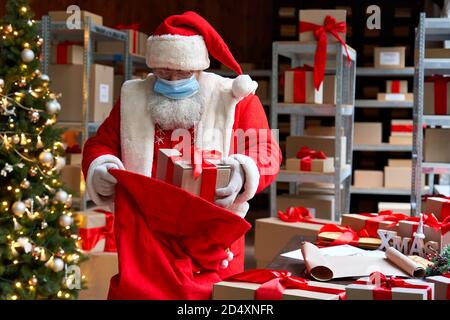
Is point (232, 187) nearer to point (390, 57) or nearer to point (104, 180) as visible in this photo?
point (104, 180)

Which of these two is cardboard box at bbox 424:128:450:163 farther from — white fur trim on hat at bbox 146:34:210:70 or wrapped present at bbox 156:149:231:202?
wrapped present at bbox 156:149:231:202

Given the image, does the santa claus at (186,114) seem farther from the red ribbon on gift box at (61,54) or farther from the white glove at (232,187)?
the red ribbon on gift box at (61,54)

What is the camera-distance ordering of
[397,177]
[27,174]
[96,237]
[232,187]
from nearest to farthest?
[232,187], [27,174], [96,237], [397,177]

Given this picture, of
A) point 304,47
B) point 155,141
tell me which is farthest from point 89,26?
point 155,141

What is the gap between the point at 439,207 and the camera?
8.32ft

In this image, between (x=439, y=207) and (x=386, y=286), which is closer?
(x=386, y=286)

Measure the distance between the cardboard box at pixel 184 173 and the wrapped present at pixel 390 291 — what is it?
562 mm

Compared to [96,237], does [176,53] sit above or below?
above

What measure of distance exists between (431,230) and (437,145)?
276 centimetres

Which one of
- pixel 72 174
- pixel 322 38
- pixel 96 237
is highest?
pixel 322 38

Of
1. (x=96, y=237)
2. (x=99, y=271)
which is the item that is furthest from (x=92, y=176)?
(x=96, y=237)

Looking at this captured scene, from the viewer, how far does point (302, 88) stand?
4988 millimetres

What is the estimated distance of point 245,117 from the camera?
2.57m

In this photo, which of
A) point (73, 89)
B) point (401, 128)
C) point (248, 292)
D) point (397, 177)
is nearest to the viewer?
point (248, 292)
